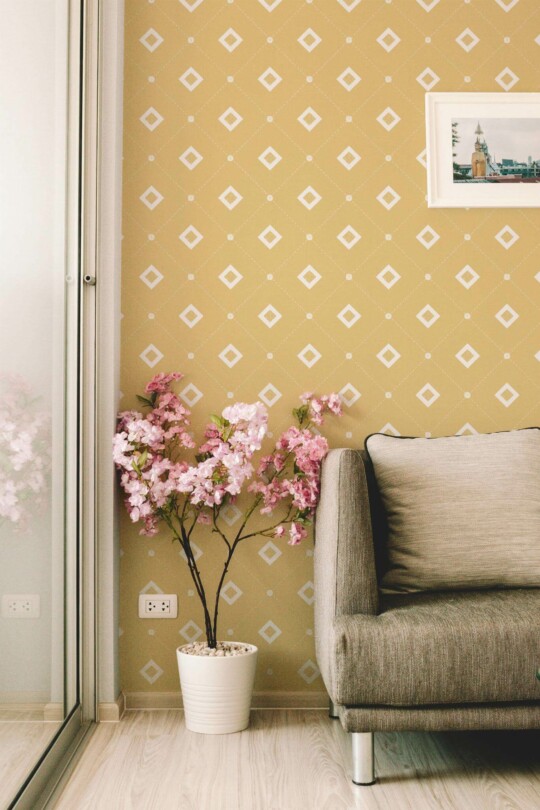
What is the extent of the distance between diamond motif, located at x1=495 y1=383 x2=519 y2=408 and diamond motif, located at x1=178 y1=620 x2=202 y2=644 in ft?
4.17

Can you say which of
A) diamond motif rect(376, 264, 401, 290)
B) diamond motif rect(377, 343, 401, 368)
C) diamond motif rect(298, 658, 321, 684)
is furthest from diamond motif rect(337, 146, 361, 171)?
diamond motif rect(298, 658, 321, 684)

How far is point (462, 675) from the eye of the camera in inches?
68.4

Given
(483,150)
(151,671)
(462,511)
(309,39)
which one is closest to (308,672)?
(151,671)

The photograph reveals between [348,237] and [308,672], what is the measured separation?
4.78 feet

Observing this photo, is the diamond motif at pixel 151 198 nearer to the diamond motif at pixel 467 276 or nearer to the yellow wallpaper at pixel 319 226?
the yellow wallpaper at pixel 319 226

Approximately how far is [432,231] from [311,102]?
61cm

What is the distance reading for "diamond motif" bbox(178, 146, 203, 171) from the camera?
2537mm

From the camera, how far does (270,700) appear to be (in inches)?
94.7

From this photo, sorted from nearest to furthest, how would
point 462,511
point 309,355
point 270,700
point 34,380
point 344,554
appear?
point 34,380, point 344,554, point 462,511, point 270,700, point 309,355

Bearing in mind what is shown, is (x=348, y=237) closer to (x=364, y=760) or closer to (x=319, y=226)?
(x=319, y=226)

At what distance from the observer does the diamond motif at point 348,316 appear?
2.52 metres

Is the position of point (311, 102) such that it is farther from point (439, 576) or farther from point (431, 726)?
point (431, 726)

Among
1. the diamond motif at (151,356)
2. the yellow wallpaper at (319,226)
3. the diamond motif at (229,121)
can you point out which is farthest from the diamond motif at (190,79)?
the diamond motif at (151,356)

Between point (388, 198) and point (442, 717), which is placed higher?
point (388, 198)
